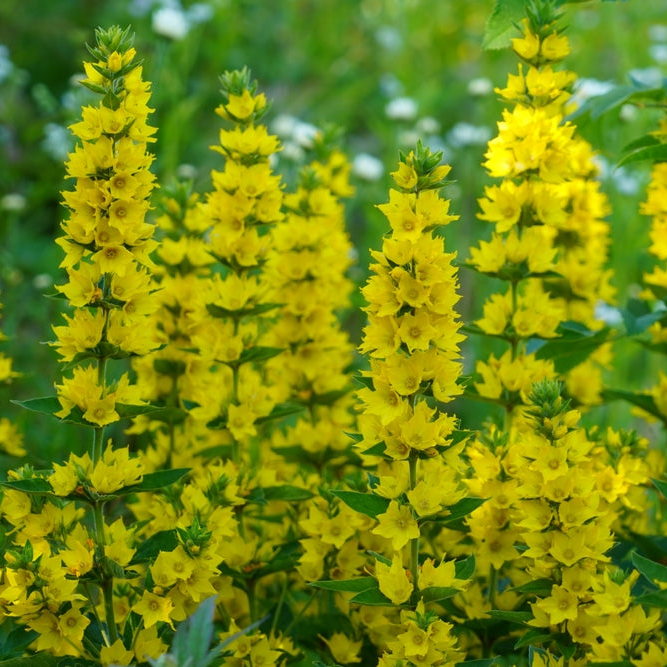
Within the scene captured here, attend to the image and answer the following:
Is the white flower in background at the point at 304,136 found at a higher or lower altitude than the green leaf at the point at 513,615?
higher

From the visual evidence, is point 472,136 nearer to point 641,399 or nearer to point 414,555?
point 641,399

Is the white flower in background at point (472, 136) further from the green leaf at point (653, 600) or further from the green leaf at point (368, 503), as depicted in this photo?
the green leaf at point (653, 600)

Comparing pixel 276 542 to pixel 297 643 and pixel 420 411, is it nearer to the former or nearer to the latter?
pixel 297 643

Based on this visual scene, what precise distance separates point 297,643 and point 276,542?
19 cm

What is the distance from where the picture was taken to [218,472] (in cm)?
186

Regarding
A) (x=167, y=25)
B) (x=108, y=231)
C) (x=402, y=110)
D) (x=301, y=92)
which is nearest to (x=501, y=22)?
(x=108, y=231)

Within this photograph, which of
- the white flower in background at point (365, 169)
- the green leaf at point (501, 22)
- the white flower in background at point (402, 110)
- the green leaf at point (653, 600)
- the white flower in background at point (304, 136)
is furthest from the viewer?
the white flower in background at point (402, 110)

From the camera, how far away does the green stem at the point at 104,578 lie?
1658 mm

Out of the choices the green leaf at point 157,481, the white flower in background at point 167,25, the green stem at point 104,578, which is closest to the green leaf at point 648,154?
the green leaf at point 157,481

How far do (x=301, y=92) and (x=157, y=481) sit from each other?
4646 mm

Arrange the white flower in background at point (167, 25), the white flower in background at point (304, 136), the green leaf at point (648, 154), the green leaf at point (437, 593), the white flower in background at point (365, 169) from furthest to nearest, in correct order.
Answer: the white flower in background at point (365, 169), the white flower in background at point (167, 25), the white flower in background at point (304, 136), the green leaf at point (648, 154), the green leaf at point (437, 593)

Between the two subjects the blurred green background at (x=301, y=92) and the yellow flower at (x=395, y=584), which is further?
the blurred green background at (x=301, y=92)

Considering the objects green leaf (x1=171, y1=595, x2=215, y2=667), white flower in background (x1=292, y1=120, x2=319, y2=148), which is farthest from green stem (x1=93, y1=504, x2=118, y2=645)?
white flower in background (x1=292, y1=120, x2=319, y2=148)

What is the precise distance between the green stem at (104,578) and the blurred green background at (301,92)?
116cm
